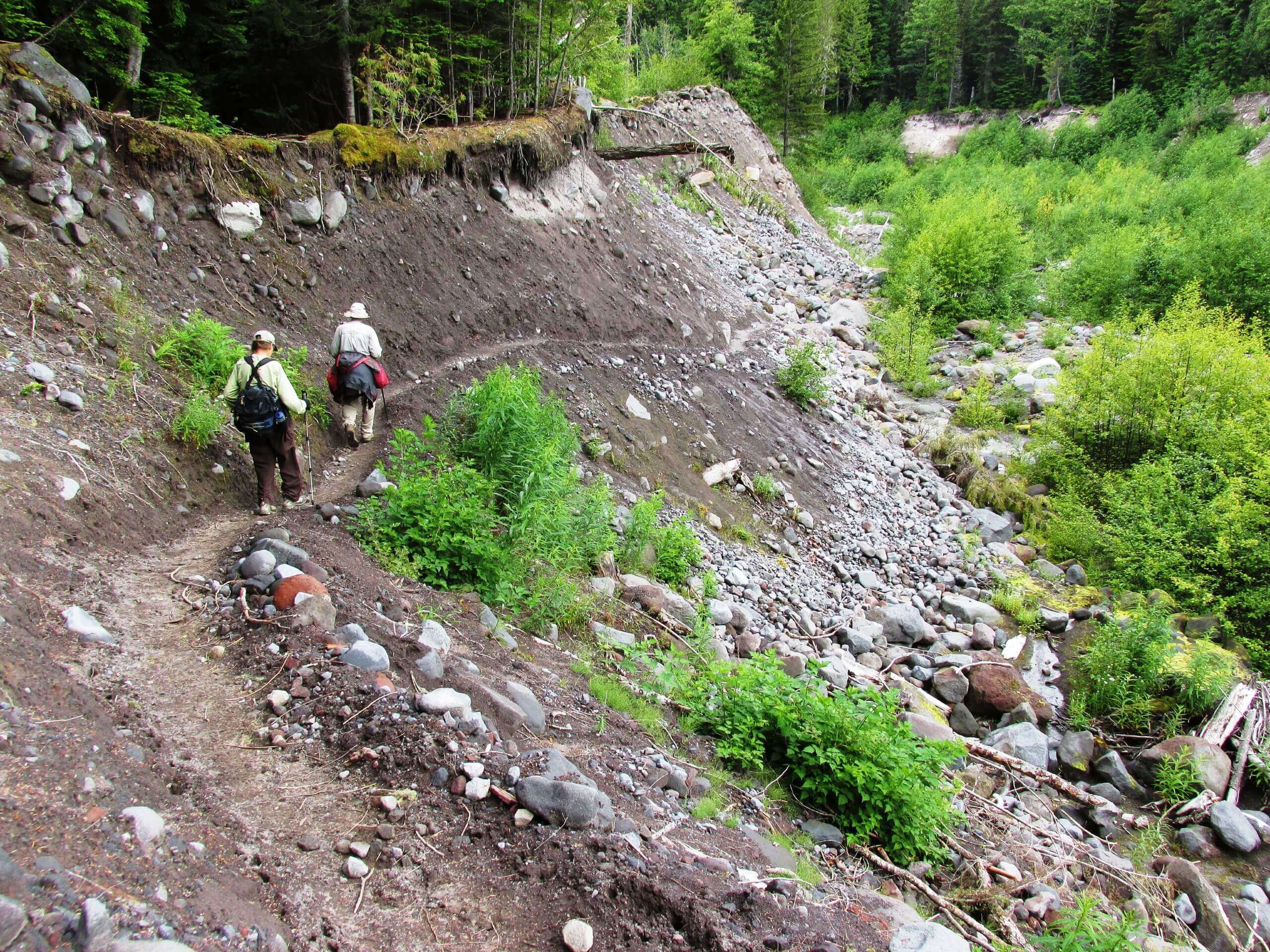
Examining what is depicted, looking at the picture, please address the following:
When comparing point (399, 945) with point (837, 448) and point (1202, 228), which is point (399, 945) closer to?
point (837, 448)

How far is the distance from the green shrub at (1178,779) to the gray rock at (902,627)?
9.08ft

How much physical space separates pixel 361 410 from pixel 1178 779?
988 cm

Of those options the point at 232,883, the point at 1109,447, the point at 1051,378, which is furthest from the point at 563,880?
the point at 1051,378

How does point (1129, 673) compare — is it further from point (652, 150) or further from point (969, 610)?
point (652, 150)

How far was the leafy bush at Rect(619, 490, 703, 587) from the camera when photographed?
27.7ft

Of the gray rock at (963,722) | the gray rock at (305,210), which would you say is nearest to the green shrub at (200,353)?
the gray rock at (305,210)

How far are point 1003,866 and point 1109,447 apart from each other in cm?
1087

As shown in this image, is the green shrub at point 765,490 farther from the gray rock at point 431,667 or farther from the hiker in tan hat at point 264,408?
the gray rock at point 431,667

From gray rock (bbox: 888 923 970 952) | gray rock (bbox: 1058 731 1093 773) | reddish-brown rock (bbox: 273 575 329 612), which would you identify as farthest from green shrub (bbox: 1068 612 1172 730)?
reddish-brown rock (bbox: 273 575 329 612)

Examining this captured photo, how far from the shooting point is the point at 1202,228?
21.9 meters

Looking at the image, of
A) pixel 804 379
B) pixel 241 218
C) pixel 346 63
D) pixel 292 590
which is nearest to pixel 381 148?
pixel 346 63

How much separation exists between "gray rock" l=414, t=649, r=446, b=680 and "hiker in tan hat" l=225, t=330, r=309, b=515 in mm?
2798

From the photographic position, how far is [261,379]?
251 inches

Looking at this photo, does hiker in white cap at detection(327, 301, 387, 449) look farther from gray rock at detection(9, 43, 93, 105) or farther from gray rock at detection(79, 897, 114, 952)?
gray rock at detection(79, 897, 114, 952)
